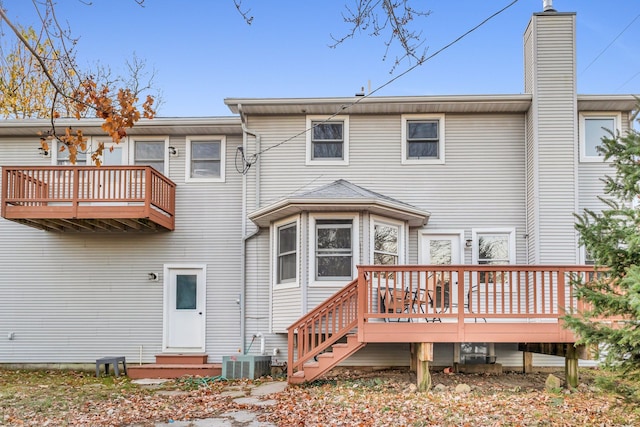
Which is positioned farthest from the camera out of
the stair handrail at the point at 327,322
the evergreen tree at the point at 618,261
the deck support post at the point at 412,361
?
the deck support post at the point at 412,361

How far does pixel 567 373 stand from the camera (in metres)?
10.1

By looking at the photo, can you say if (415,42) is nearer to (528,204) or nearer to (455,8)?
(455,8)

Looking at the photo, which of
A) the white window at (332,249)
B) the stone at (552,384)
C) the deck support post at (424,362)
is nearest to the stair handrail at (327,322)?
the deck support post at (424,362)

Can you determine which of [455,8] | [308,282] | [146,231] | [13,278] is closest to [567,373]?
[308,282]

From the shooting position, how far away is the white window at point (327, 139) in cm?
1304

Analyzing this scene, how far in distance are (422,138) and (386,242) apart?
2.57 meters

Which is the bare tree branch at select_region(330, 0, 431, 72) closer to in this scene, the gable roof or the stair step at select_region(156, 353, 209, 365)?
the gable roof

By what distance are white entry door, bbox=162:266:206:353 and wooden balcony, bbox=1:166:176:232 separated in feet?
4.68

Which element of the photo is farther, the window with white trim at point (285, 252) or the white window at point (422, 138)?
the white window at point (422, 138)

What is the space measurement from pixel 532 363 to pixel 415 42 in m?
9.24

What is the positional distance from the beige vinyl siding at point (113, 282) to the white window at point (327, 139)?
1819mm

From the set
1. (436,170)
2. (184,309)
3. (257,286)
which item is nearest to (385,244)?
(436,170)

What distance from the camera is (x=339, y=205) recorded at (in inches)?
444

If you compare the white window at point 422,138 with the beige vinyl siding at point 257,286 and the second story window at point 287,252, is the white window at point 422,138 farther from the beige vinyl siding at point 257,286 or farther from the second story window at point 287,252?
the beige vinyl siding at point 257,286
